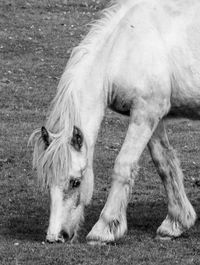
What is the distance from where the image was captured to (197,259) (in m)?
8.78

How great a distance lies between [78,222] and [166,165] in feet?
5.19

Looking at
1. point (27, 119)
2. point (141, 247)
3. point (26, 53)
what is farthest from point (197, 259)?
point (26, 53)

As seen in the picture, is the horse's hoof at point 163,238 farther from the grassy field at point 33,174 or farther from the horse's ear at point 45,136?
the horse's ear at point 45,136

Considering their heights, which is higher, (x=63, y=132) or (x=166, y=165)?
(x=63, y=132)

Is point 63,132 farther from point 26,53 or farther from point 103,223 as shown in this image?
point 26,53

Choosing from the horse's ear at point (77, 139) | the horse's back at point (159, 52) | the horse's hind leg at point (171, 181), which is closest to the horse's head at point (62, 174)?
the horse's ear at point (77, 139)

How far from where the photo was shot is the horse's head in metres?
8.89

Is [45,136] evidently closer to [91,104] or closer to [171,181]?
[91,104]

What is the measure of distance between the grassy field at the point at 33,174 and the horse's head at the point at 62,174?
0.74 feet

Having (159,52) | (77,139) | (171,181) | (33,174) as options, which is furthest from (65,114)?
(33,174)

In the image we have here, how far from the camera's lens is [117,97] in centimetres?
945

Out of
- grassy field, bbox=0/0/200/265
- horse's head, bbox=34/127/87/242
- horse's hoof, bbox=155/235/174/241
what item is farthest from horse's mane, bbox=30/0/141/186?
horse's hoof, bbox=155/235/174/241

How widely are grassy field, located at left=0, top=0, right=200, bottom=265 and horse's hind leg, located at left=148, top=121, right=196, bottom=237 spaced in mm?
193

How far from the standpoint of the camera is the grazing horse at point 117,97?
8992mm
